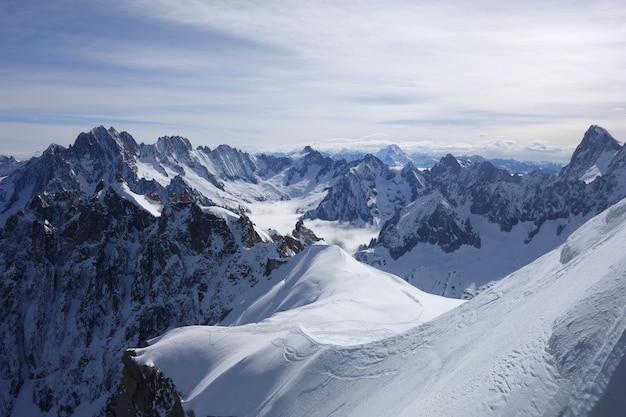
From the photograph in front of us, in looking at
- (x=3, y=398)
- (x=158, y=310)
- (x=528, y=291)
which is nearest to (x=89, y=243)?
(x=158, y=310)

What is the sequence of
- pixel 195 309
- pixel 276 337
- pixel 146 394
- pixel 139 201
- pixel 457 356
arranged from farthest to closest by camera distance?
pixel 139 201 → pixel 195 309 → pixel 276 337 → pixel 146 394 → pixel 457 356

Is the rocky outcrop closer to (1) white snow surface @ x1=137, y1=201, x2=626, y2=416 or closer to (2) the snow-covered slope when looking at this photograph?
(2) the snow-covered slope

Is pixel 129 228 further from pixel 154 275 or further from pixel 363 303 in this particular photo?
pixel 363 303

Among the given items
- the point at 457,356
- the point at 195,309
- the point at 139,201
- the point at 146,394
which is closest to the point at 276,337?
the point at 146,394

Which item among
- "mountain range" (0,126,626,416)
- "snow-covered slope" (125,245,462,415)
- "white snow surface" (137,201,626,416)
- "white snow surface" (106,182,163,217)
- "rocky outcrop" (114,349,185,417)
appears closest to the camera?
"white snow surface" (137,201,626,416)

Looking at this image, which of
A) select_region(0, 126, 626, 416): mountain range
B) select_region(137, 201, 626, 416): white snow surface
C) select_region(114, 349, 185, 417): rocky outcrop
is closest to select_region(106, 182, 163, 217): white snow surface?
select_region(0, 126, 626, 416): mountain range

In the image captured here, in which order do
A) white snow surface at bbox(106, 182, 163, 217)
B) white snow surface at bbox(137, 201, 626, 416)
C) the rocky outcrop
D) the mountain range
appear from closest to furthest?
1. white snow surface at bbox(137, 201, 626, 416)
2. the mountain range
3. the rocky outcrop
4. white snow surface at bbox(106, 182, 163, 217)

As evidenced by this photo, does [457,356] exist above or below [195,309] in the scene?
above

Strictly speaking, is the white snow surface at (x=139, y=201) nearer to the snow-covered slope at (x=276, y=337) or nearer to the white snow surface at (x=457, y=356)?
the snow-covered slope at (x=276, y=337)

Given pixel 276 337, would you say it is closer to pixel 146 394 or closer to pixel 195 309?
pixel 146 394
